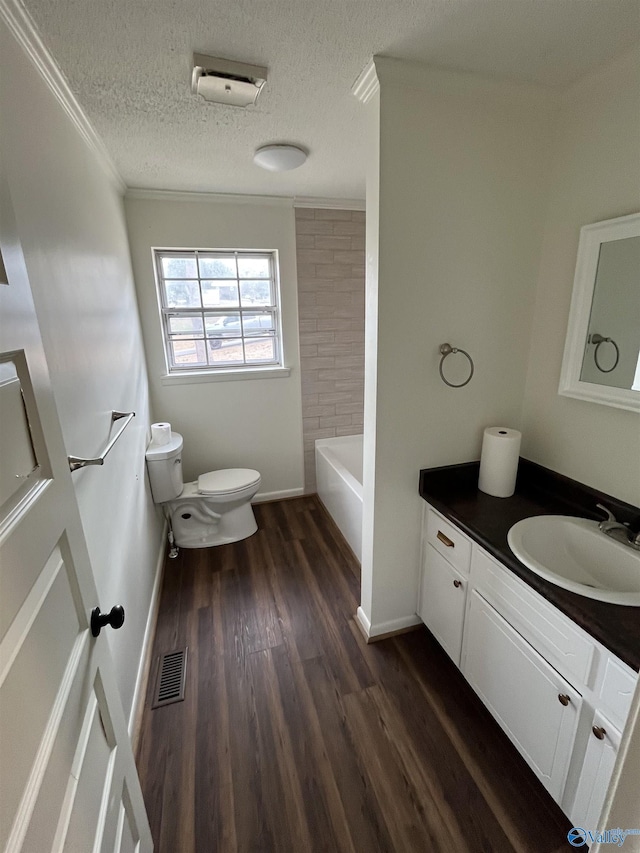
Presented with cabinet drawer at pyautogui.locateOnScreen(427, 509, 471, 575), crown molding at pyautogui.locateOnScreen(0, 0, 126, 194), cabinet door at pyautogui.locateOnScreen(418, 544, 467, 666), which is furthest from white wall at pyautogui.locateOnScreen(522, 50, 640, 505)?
crown molding at pyautogui.locateOnScreen(0, 0, 126, 194)

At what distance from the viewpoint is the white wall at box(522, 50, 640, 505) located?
128cm

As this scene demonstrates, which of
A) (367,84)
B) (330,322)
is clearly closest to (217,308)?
(330,322)

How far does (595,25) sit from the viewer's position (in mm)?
1134

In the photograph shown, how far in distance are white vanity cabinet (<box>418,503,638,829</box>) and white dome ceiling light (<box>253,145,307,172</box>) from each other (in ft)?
6.16

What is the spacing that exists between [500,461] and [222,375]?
84.0 inches

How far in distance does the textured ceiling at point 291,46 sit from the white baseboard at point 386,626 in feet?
7.62

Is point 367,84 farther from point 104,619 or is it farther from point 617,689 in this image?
point 617,689

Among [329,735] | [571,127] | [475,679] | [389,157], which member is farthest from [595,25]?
[329,735]

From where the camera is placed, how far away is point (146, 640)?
6.31 ft

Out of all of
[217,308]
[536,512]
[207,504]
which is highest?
[217,308]

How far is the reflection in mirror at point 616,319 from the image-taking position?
1285 mm

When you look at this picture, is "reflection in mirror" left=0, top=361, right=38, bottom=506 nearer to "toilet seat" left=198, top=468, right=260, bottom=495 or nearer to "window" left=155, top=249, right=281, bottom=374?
"toilet seat" left=198, top=468, right=260, bottom=495

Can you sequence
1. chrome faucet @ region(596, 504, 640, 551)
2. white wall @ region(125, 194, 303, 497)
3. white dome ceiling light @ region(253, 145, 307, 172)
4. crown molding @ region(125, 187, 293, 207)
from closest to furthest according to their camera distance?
chrome faucet @ region(596, 504, 640, 551) → white dome ceiling light @ region(253, 145, 307, 172) → crown molding @ region(125, 187, 293, 207) → white wall @ region(125, 194, 303, 497)

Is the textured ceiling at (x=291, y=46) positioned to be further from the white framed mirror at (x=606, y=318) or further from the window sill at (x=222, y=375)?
the window sill at (x=222, y=375)
